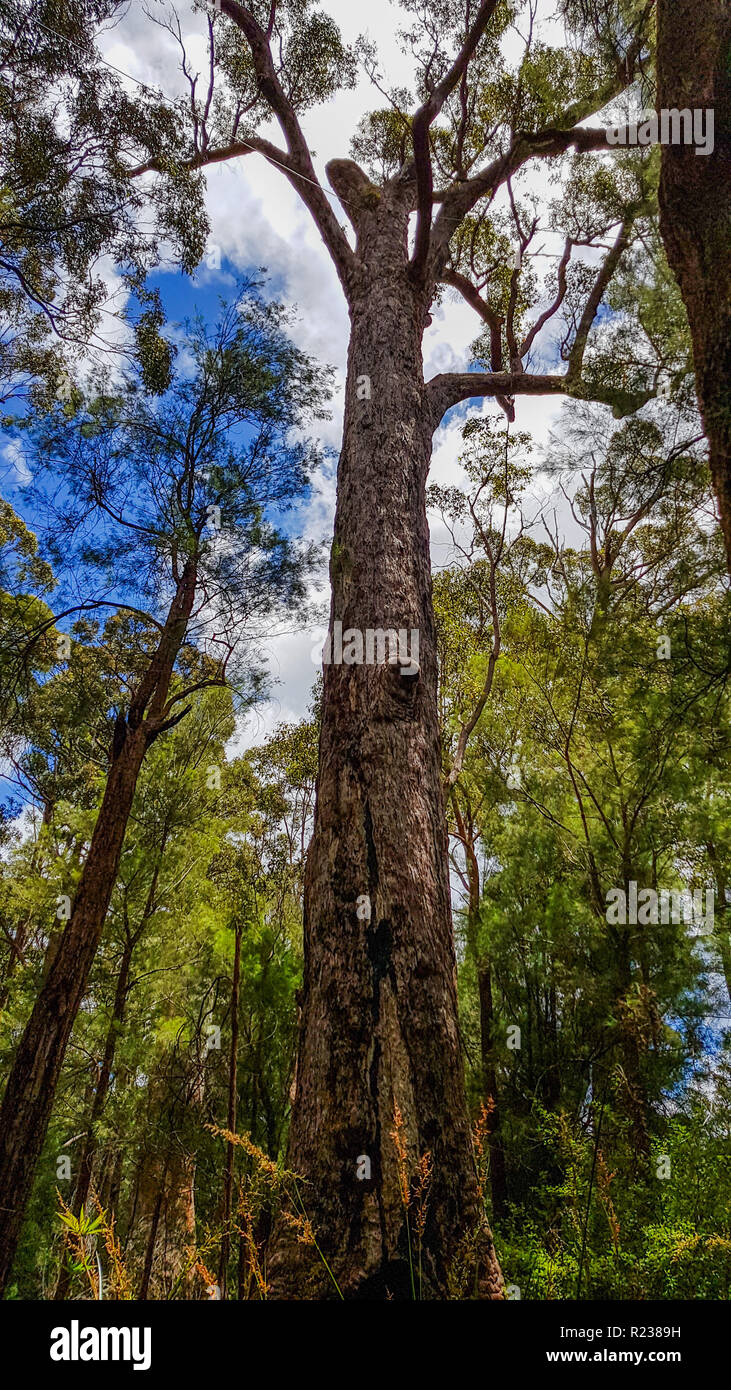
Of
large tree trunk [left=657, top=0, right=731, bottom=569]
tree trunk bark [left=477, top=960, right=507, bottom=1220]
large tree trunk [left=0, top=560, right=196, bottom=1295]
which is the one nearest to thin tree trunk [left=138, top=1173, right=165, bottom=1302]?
large tree trunk [left=0, top=560, right=196, bottom=1295]

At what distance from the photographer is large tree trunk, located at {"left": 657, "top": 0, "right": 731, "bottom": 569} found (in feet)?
7.51

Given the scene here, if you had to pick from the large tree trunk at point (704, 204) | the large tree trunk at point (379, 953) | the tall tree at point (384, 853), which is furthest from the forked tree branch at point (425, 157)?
the large tree trunk at point (379, 953)

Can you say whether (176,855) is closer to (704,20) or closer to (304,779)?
(304,779)

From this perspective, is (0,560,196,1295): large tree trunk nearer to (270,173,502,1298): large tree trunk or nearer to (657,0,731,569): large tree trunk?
(270,173,502,1298): large tree trunk

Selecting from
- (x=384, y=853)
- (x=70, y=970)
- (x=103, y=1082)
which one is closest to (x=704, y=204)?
(x=384, y=853)

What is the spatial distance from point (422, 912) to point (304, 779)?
30.7ft

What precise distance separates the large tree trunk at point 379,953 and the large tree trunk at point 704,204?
1372mm

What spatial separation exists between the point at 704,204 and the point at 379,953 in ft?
10.4

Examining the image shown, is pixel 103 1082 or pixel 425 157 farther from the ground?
pixel 425 157

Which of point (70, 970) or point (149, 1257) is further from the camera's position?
→ point (70, 970)

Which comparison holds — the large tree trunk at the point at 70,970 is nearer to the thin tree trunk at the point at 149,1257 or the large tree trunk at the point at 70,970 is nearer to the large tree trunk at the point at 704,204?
the thin tree trunk at the point at 149,1257

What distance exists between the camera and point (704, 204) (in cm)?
252

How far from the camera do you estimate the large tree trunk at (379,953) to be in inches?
66.5

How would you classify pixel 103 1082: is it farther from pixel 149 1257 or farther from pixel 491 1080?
pixel 491 1080
